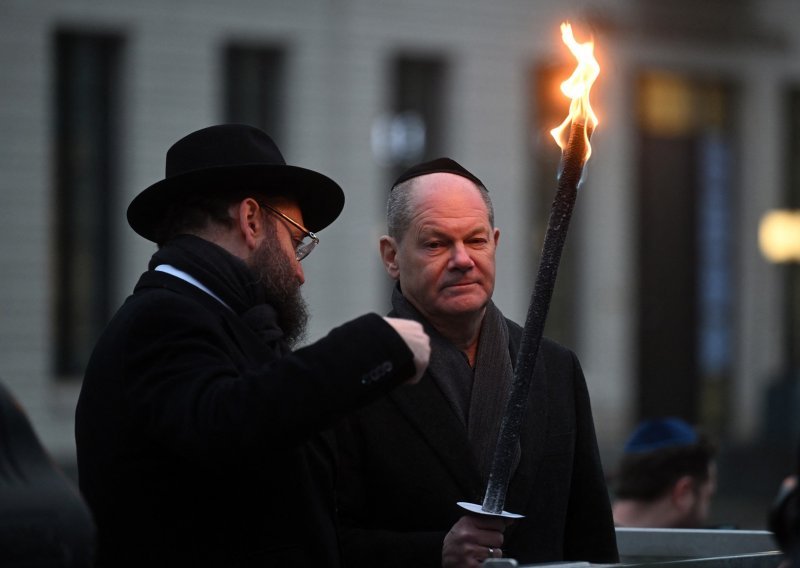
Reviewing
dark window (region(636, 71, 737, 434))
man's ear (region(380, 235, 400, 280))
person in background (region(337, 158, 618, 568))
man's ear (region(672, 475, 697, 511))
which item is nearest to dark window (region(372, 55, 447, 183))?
dark window (region(636, 71, 737, 434))

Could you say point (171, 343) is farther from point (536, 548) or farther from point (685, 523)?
point (685, 523)

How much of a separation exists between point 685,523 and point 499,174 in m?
11.3

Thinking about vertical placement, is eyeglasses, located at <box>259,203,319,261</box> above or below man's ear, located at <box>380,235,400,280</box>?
above

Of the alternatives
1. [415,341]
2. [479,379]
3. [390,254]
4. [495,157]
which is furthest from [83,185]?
[415,341]

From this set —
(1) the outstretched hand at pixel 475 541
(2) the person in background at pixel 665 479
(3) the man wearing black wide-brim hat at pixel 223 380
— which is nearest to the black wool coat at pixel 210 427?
(3) the man wearing black wide-brim hat at pixel 223 380

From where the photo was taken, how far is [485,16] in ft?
55.1

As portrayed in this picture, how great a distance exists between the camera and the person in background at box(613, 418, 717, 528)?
5.56 metres

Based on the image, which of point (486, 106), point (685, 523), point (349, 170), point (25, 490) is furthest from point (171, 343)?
point (486, 106)

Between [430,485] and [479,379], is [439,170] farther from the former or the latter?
[430,485]

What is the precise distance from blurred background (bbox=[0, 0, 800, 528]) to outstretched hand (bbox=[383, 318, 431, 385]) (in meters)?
10.7

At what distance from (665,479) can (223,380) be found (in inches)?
109

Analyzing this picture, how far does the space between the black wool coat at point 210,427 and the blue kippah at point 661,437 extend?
7.89 feet

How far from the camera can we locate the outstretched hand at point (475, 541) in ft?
11.3

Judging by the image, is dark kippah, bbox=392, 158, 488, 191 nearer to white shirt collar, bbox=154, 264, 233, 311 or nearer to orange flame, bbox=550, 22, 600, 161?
orange flame, bbox=550, 22, 600, 161
